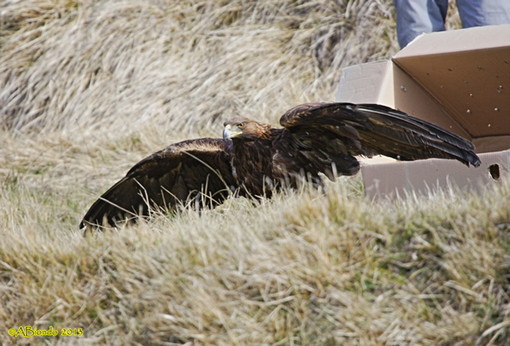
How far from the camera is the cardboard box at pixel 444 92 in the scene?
3736 millimetres

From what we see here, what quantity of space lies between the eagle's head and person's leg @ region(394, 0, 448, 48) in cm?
188

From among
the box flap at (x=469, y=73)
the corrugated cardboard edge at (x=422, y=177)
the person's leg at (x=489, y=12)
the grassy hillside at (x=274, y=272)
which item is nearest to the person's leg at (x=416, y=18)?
the person's leg at (x=489, y=12)

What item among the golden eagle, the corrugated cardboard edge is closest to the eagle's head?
the golden eagle

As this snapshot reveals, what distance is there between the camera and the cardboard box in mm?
3736

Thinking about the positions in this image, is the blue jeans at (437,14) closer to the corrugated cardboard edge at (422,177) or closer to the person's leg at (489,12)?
the person's leg at (489,12)

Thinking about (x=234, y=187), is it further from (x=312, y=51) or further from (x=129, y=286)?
(x=312, y=51)

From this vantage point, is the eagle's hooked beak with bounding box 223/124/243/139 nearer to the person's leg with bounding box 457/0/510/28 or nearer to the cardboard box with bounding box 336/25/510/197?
the cardboard box with bounding box 336/25/510/197

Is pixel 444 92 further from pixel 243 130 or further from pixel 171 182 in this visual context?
pixel 171 182

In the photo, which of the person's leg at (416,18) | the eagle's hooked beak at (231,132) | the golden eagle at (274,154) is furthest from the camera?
the person's leg at (416,18)

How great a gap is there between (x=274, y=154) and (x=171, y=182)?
0.73 metres

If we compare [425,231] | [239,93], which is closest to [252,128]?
[425,231]

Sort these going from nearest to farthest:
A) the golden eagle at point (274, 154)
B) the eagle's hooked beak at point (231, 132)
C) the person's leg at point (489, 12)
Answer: the golden eagle at point (274, 154) < the eagle's hooked beak at point (231, 132) < the person's leg at point (489, 12)

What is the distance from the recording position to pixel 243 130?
14.9ft

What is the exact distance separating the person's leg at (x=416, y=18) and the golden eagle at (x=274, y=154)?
1821mm
